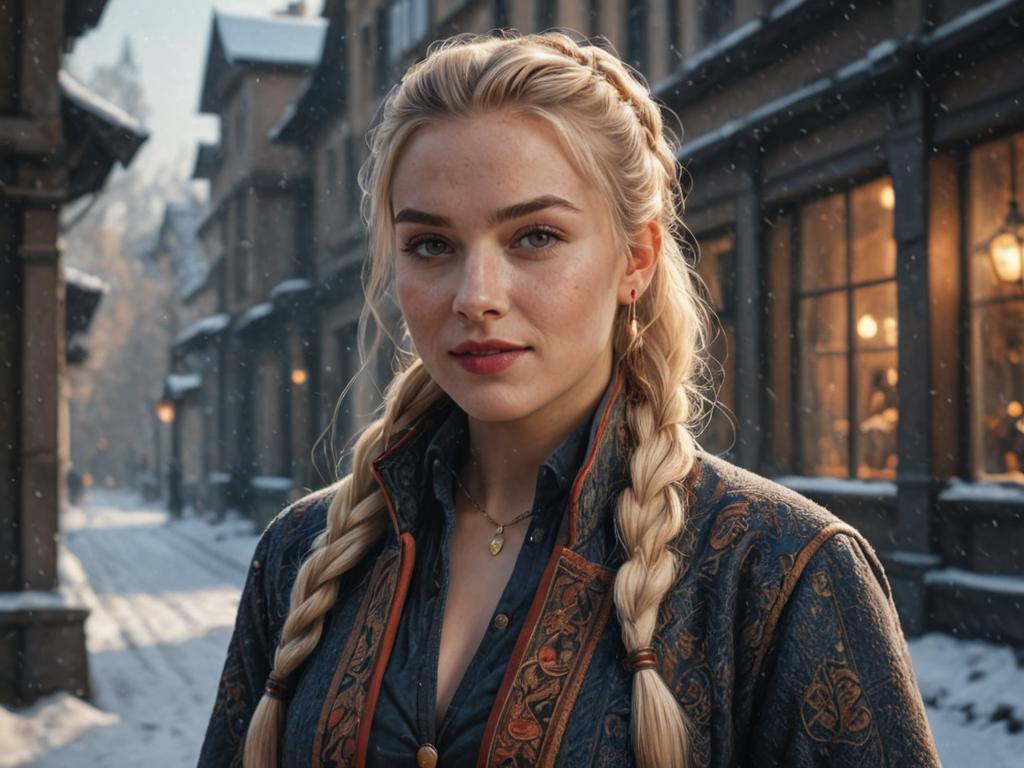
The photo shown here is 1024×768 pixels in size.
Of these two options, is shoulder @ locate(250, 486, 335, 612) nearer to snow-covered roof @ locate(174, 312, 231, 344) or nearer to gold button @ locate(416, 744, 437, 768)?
gold button @ locate(416, 744, 437, 768)

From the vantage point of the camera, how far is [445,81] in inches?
78.9

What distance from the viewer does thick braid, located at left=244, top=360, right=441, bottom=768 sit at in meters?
2.13

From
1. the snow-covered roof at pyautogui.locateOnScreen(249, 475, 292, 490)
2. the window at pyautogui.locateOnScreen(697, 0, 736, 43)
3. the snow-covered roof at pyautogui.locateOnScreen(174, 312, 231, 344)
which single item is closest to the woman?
the window at pyautogui.locateOnScreen(697, 0, 736, 43)

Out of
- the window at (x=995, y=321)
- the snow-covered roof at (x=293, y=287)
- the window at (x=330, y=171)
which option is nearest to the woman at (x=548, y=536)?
the window at (x=995, y=321)

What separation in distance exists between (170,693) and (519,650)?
796 centimetres

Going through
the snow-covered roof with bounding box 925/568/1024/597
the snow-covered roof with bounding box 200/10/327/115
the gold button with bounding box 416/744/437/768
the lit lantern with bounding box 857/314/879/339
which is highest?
the snow-covered roof with bounding box 200/10/327/115

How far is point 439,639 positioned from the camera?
78.6 inches

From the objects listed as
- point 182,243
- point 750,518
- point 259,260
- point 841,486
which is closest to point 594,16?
point 841,486

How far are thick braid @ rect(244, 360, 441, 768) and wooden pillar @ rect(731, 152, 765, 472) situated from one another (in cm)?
837

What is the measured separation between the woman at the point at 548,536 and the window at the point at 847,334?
280 inches

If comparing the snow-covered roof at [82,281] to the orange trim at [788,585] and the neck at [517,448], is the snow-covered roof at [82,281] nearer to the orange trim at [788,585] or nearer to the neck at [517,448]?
the neck at [517,448]

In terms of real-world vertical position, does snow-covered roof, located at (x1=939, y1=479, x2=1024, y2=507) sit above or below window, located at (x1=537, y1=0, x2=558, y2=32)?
below

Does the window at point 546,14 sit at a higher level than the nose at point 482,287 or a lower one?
higher

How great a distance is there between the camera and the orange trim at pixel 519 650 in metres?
1.82
